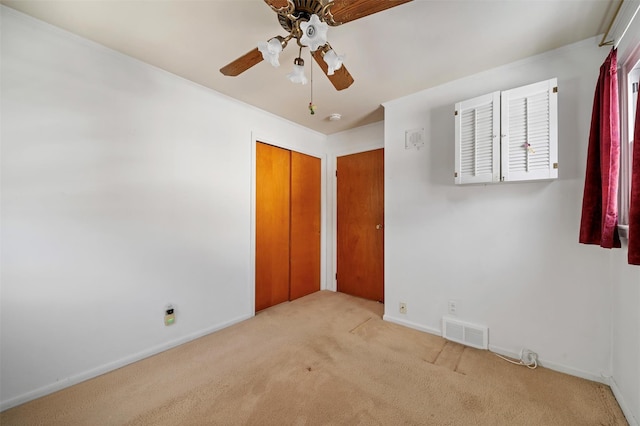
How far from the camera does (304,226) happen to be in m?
3.54

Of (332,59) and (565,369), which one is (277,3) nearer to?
(332,59)

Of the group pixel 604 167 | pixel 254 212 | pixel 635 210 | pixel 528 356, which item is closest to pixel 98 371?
pixel 254 212

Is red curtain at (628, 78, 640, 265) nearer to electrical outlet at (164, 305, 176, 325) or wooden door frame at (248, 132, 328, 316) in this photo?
Result: wooden door frame at (248, 132, 328, 316)

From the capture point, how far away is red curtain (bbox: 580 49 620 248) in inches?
56.3

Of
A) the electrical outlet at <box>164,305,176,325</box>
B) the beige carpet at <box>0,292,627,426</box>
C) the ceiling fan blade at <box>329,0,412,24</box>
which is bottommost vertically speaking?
the beige carpet at <box>0,292,627,426</box>

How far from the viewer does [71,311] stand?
5.61 ft

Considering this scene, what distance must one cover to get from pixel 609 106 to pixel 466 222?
1127 millimetres

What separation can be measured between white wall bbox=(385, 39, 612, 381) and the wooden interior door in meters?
0.56

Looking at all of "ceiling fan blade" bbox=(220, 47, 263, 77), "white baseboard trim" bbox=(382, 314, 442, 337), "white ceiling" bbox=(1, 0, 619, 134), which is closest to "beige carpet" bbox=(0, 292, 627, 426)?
"white baseboard trim" bbox=(382, 314, 442, 337)

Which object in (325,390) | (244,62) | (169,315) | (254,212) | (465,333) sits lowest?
(325,390)

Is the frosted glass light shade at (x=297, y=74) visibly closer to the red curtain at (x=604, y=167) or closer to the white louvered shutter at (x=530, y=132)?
the white louvered shutter at (x=530, y=132)

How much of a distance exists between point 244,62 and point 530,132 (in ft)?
6.78

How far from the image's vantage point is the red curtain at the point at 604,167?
56.3 inches

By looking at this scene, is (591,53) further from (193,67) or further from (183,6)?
(193,67)
